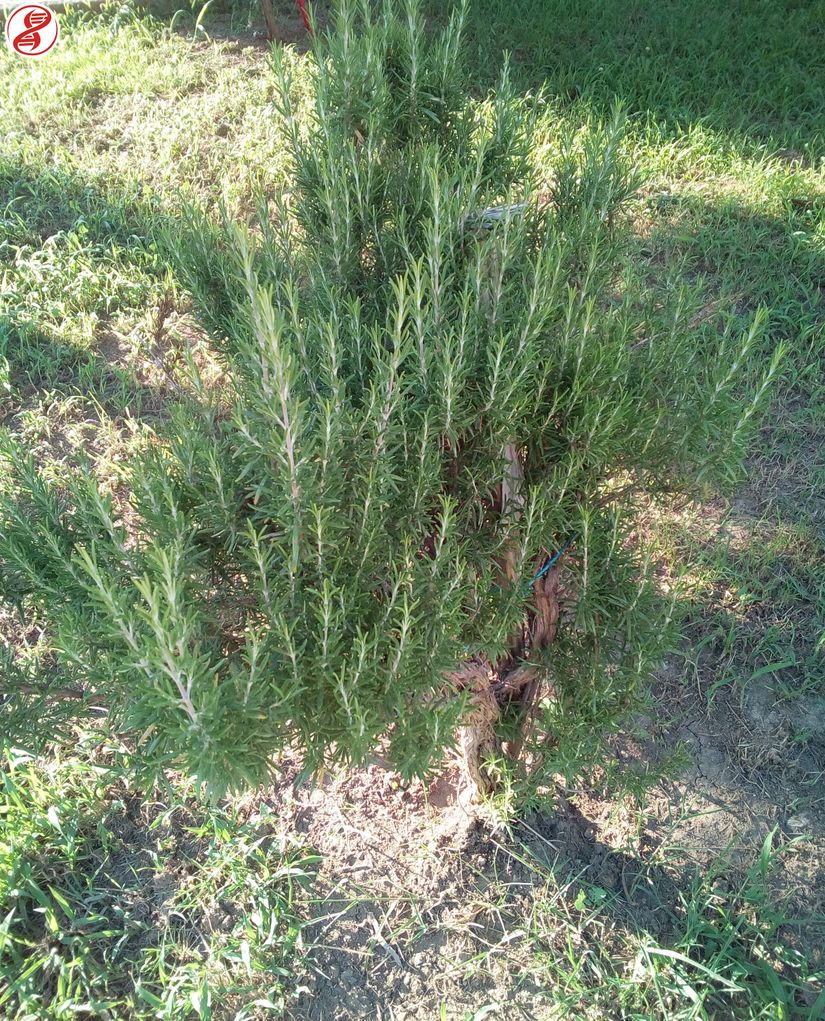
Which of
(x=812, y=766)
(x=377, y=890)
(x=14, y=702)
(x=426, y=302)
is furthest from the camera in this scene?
(x=812, y=766)

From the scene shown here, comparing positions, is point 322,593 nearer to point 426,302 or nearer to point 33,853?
point 426,302

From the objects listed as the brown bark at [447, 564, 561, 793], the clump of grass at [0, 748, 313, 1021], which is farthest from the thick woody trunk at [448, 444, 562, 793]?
the clump of grass at [0, 748, 313, 1021]

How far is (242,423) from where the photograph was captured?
1635mm

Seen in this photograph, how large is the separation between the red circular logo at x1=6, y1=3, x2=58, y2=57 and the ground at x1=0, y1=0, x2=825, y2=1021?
4.33 ft

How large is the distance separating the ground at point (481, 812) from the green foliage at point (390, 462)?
1.26 feet

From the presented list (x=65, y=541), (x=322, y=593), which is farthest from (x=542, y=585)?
(x=65, y=541)

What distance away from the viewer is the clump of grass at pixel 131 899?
89.8 inches

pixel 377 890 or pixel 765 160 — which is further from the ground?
pixel 765 160

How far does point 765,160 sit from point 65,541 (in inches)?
173

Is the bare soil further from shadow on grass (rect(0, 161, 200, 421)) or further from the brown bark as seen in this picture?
shadow on grass (rect(0, 161, 200, 421))

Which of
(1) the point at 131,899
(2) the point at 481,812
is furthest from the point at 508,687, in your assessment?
(1) the point at 131,899

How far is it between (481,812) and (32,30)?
565cm

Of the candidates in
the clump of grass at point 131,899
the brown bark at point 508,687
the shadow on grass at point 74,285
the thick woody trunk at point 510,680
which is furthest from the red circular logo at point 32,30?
the brown bark at point 508,687

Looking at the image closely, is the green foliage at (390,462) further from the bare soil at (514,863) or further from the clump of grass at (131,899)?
the clump of grass at (131,899)
